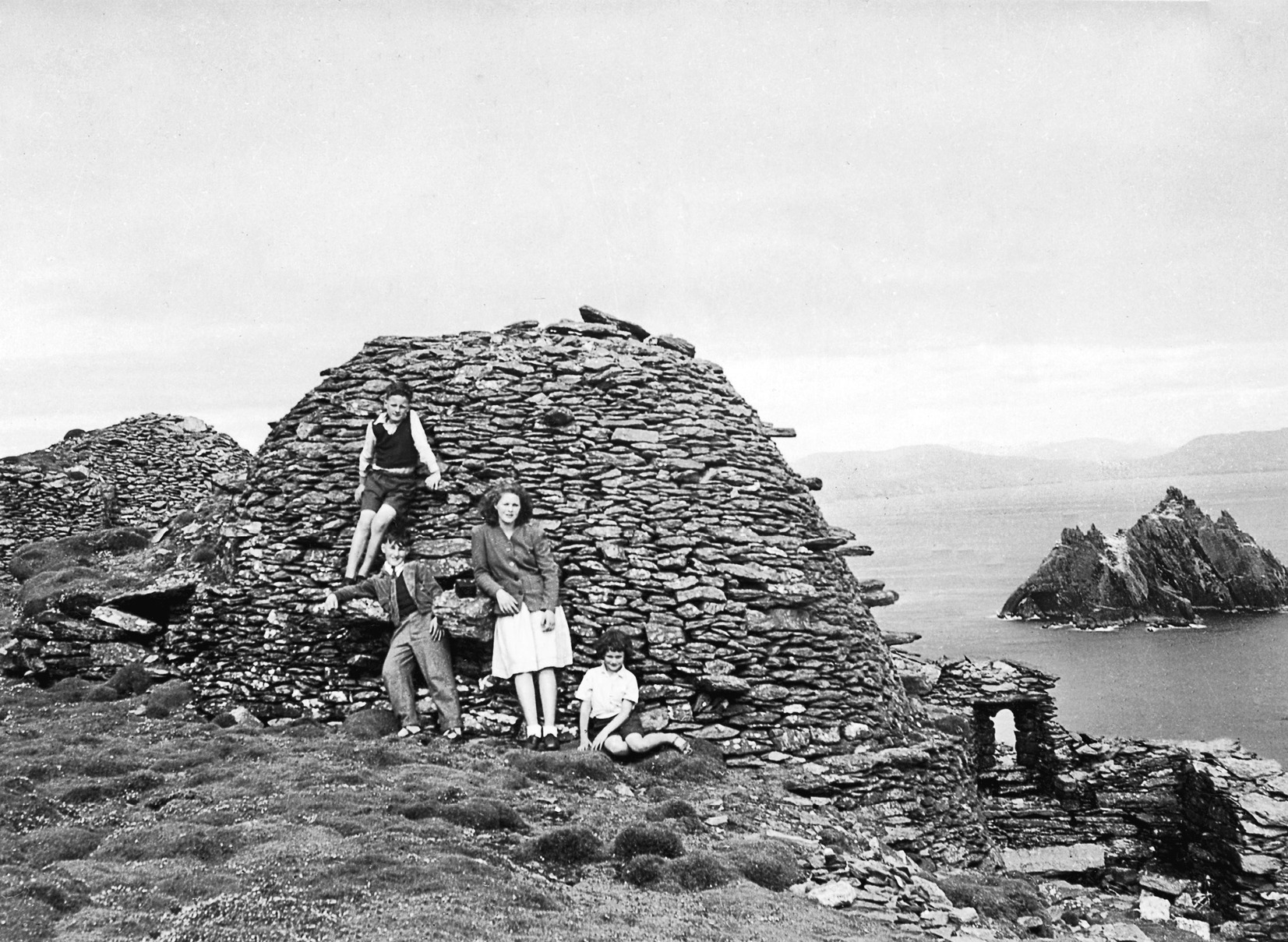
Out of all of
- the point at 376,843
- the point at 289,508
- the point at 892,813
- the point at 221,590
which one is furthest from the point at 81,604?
the point at 892,813

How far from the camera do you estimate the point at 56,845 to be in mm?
7582

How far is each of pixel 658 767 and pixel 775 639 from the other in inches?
121

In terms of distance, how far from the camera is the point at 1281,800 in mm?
16219

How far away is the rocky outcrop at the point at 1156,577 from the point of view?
8050 centimetres

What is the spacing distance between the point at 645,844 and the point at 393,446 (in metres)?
8.44

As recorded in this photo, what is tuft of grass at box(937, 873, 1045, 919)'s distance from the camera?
935 cm

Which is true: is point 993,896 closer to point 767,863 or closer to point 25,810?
point 767,863

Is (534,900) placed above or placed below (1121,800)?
above

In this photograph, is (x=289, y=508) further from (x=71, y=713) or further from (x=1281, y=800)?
(x=1281, y=800)

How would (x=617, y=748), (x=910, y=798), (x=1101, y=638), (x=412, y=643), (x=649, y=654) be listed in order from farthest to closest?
1. (x=1101, y=638)
2. (x=412, y=643)
3. (x=649, y=654)
4. (x=910, y=798)
5. (x=617, y=748)

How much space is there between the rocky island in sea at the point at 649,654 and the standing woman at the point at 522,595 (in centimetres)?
64

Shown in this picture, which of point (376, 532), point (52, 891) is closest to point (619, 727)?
point (376, 532)

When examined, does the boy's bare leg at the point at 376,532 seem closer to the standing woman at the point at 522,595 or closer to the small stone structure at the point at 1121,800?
the standing woman at the point at 522,595

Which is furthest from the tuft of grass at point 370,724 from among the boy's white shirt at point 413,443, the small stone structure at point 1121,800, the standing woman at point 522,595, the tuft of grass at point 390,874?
the small stone structure at point 1121,800
